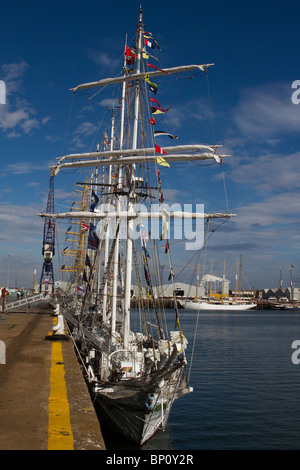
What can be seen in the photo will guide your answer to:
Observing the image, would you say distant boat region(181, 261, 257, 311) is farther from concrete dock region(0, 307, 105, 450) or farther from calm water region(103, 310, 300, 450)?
concrete dock region(0, 307, 105, 450)

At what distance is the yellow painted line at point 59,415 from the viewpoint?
625cm

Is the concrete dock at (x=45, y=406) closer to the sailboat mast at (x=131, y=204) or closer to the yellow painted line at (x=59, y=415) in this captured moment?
the yellow painted line at (x=59, y=415)

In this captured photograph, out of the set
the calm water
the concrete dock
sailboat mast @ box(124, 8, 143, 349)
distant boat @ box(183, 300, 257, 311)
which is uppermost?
sailboat mast @ box(124, 8, 143, 349)

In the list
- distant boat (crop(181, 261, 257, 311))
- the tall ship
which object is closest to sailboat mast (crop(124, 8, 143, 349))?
the tall ship

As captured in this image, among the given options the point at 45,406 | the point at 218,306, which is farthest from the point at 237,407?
the point at 218,306

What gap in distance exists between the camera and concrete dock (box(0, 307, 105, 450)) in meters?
6.36

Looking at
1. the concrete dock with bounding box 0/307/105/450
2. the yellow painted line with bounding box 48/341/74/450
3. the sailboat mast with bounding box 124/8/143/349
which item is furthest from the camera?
the sailboat mast with bounding box 124/8/143/349

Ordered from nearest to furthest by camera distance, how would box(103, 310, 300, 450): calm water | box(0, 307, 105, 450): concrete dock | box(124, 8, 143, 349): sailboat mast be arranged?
box(0, 307, 105, 450): concrete dock → box(103, 310, 300, 450): calm water → box(124, 8, 143, 349): sailboat mast

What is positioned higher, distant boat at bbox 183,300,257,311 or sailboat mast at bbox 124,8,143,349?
sailboat mast at bbox 124,8,143,349

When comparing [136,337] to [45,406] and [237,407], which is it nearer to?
[237,407]
